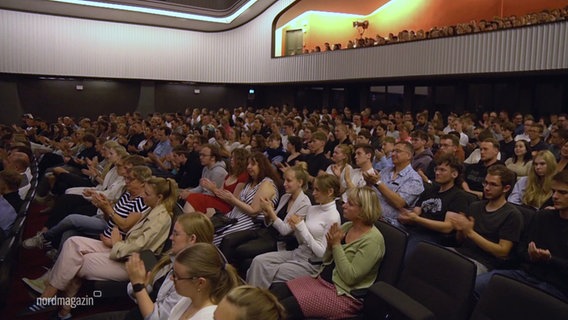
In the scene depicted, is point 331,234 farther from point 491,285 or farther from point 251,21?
point 251,21

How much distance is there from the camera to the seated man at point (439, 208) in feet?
11.0

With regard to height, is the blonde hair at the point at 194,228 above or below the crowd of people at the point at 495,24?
below

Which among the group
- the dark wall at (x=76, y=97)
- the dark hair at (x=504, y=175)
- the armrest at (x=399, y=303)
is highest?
the dark wall at (x=76, y=97)

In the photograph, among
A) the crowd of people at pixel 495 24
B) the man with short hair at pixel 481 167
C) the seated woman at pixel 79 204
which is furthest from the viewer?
the crowd of people at pixel 495 24

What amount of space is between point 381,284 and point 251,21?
51.5 ft

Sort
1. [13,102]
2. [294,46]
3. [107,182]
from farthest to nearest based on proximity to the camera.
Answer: [294,46]
[13,102]
[107,182]

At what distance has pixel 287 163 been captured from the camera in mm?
6047

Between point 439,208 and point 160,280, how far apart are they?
2.08 metres

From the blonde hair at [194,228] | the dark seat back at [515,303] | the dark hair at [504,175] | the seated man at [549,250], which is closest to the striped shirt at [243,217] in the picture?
the blonde hair at [194,228]

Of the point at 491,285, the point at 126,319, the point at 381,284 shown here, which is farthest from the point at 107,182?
the point at 491,285

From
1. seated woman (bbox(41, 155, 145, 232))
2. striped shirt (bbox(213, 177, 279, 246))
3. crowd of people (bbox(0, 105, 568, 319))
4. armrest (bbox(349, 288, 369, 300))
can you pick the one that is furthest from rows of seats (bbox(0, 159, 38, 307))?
armrest (bbox(349, 288, 369, 300))

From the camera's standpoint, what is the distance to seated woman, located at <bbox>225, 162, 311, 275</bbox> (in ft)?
12.0

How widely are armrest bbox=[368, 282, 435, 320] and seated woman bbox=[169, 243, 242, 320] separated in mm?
761

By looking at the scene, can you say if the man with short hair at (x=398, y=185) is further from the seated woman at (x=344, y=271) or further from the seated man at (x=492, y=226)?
the seated woman at (x=344, y=271)
